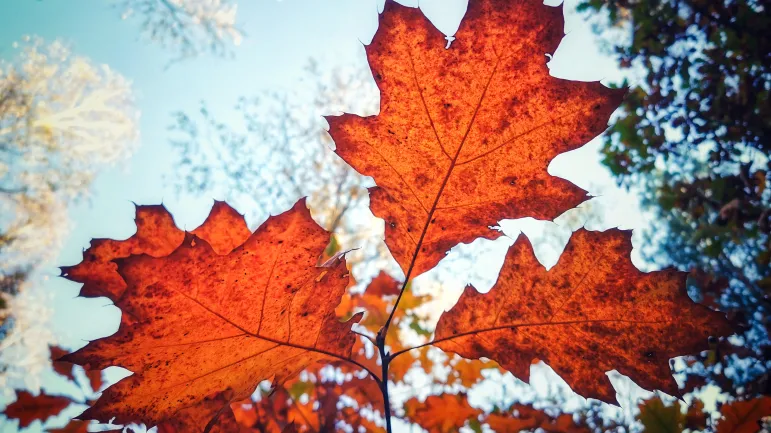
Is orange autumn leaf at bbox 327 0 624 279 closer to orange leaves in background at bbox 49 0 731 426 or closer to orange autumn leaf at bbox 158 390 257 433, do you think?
orange leaves in background at bbox 49 0 731 426

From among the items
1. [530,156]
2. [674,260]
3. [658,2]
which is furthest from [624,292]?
[674,260]

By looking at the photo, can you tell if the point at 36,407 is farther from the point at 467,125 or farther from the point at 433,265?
the point at 467,125

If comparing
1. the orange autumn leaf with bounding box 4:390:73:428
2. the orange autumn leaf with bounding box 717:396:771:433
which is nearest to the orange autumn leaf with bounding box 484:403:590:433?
the orange autumn leaf with bounding box 717:396:771:433

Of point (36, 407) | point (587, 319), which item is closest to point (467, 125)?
point (587, 319)

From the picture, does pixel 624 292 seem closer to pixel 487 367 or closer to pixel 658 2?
pixel 487 367

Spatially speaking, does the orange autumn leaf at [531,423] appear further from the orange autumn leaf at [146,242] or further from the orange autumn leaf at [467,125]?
the orange autumn leaf at [146,242]
